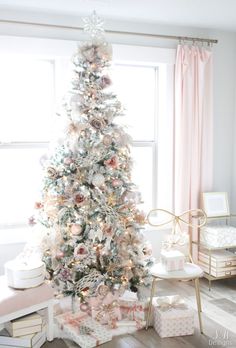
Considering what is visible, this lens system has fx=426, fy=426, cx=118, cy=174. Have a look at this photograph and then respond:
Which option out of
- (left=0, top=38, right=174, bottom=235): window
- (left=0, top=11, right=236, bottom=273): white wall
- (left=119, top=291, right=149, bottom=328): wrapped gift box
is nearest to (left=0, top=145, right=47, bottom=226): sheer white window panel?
(left=0, top=38, right=174, bottom=235): window

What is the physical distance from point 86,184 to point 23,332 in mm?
1110

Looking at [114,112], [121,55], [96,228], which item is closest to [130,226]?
[96,228]

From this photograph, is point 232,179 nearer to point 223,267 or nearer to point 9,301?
point 223,267

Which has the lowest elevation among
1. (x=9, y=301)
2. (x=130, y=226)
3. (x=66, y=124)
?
(x=9, y=301)

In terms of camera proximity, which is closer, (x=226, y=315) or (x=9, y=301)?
(x=9, y=301)

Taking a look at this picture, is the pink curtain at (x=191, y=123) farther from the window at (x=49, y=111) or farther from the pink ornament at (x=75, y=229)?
the pink ornament at (x=75, y=229)

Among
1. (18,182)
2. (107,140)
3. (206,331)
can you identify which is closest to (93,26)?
(107,140)

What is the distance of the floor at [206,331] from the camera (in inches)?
115

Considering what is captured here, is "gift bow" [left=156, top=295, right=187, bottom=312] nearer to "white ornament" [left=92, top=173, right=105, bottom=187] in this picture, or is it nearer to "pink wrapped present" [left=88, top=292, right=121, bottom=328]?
"pink wrapped present" [left=88, top=292, right=121, bottom=328]

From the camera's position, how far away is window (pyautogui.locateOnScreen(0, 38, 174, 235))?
3.80 m

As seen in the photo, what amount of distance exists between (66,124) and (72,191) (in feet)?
1.64

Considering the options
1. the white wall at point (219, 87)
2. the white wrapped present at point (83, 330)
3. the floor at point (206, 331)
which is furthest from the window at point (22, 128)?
the floor at point (206, 331)

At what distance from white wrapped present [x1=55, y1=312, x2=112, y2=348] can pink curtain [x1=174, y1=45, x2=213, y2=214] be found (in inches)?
60.9

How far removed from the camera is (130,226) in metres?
3.34
